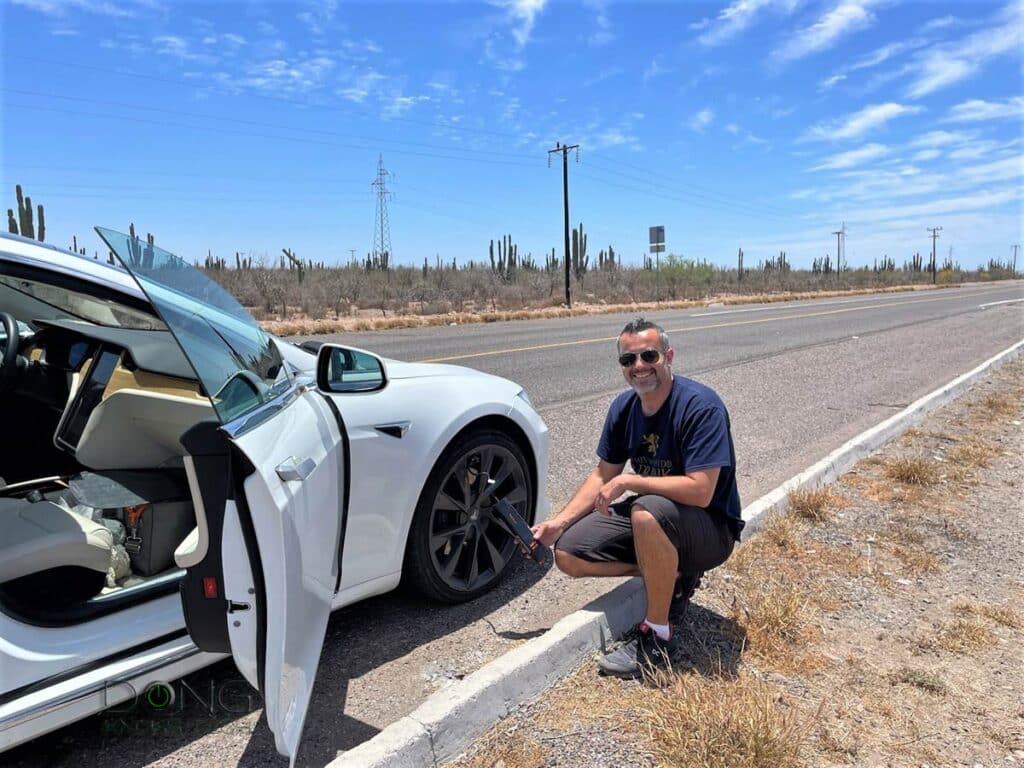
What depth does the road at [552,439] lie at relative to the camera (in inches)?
97.0

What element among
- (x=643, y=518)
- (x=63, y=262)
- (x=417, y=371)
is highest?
(x=63, y=262)

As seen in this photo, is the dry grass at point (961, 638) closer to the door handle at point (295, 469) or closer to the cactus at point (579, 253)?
the door handle at point (295, 469)

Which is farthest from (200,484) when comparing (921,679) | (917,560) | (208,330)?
(917,560)

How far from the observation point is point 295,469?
215 cm

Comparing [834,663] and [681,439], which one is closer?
[834,663]

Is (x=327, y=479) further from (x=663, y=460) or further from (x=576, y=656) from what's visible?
(x=663, y=460)

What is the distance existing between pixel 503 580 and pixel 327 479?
152 cm

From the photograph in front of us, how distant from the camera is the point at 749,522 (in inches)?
160

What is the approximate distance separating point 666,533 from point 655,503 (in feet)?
0.40

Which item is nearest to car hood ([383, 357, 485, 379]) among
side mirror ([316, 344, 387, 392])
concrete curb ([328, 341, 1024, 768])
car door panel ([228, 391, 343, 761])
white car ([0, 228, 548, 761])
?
white car ([0, 228, 548, 761])

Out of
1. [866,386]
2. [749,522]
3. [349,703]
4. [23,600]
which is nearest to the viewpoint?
[23,600]

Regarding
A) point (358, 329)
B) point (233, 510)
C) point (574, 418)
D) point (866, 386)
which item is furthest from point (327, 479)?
point (358, 329)

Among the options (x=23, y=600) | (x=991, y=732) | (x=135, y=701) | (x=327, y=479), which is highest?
(x=327, y=479)

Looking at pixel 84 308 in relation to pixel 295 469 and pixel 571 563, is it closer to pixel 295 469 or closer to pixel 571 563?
pixel 295 469
